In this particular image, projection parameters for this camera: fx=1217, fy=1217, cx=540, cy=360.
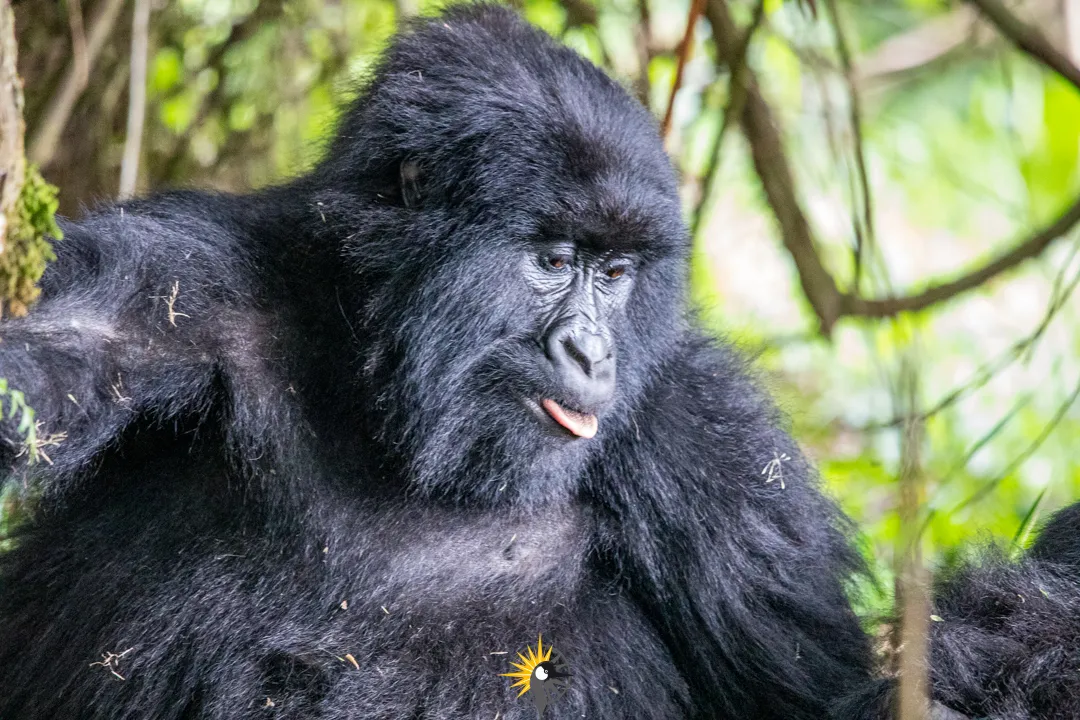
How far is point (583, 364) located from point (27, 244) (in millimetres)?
1355

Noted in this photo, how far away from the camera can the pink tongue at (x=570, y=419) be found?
10.4 feet

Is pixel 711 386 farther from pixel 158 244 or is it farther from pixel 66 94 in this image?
pixel 66 94

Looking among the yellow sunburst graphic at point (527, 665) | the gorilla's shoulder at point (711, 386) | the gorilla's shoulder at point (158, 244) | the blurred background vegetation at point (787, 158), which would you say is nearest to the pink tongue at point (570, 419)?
the gorilla's shoulder at point (711, 386)

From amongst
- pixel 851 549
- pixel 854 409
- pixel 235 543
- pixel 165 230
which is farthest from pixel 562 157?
pixel 854 409

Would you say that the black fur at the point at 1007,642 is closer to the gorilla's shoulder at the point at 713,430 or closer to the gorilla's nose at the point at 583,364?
the gorilla's shoulder at the point at 713,430

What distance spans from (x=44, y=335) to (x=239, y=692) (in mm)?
1025

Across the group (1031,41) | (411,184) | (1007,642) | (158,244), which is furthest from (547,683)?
(1031,41)

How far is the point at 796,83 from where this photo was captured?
802cm

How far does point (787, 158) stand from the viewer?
5.29 meters

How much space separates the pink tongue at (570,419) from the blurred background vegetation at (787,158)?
2.51 ft

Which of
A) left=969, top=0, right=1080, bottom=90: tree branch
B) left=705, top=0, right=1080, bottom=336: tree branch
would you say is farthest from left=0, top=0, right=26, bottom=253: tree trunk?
left=705, top=0, right=1080, bottom=336: tree branch

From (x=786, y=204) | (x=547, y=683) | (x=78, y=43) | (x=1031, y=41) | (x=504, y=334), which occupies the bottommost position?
(x=547, y=683)

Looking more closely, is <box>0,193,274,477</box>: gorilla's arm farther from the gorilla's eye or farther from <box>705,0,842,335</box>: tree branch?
<box>705,0,842,335</box>: tree branch

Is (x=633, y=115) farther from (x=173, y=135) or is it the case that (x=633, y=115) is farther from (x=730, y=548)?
(x=173, y=135)
